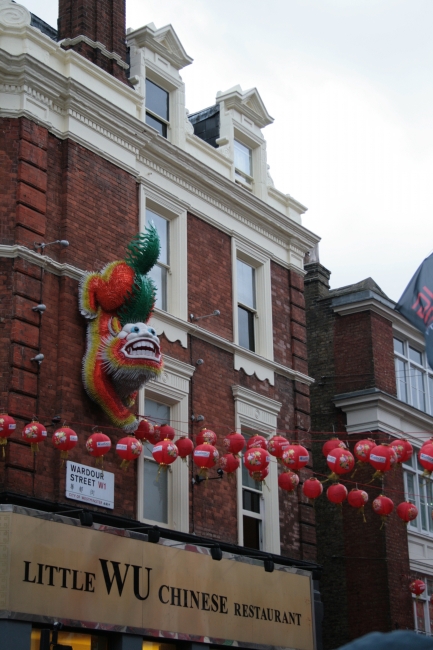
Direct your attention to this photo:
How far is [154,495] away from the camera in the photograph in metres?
17.4

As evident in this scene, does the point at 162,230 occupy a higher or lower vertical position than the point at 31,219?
higher

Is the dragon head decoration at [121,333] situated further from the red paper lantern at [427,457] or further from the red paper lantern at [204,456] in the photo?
the red paper lantern at [427,457]

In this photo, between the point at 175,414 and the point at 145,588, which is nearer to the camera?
the point at 145,588

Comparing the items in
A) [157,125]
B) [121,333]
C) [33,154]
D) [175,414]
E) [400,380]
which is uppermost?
[157,125]

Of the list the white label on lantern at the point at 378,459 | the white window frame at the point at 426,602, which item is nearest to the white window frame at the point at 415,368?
the white window frame at the point at 426,602

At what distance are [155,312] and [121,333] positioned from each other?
2.05 meters

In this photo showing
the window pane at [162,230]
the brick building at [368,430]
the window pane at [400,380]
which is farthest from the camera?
the window pane at [400,380]

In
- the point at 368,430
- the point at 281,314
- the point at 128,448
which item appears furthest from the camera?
the point at 368,430

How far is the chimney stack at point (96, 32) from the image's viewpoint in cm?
1812

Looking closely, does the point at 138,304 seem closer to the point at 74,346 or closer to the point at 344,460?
the point at 74,346

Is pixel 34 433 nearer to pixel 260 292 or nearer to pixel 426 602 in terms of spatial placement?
pixel 260 292

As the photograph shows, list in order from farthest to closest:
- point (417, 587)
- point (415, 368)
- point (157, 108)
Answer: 1. point (415, 368)
2. point (417, 587)
3. point (157, 108)

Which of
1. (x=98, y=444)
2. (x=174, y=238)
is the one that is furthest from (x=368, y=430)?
(x=98, y=444)

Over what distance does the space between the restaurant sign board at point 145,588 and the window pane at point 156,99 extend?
28.5 ft
